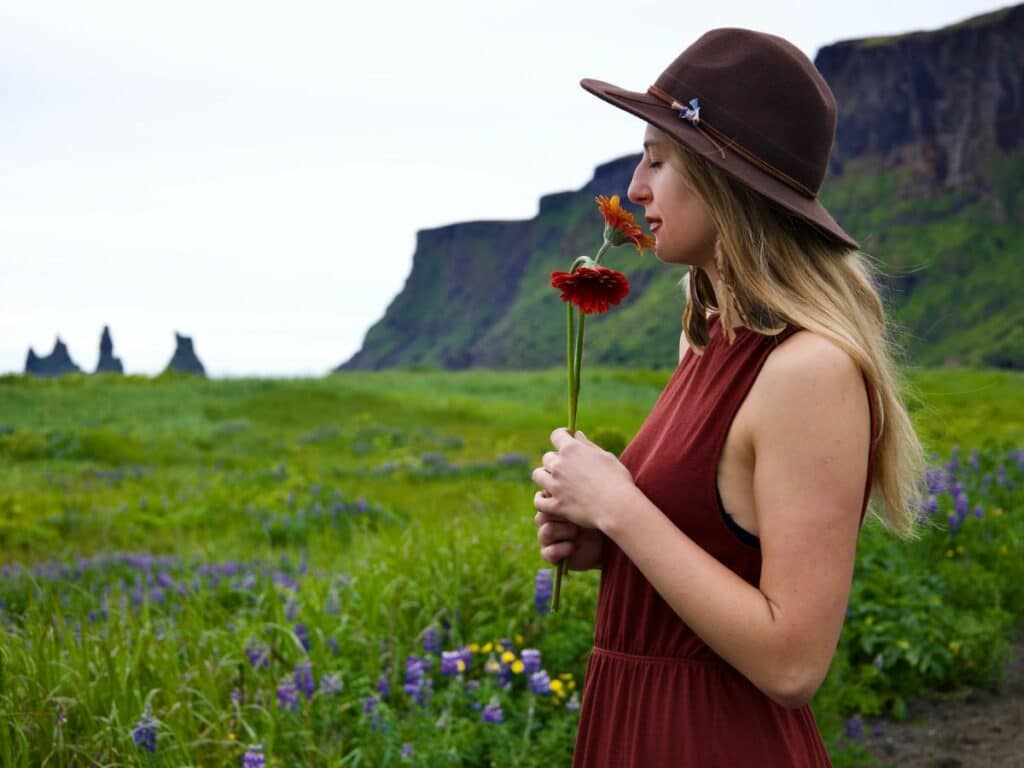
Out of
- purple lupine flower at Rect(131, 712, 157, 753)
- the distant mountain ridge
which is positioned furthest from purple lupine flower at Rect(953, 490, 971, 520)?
the distant mountain ridge

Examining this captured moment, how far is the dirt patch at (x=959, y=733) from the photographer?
4.39 metres

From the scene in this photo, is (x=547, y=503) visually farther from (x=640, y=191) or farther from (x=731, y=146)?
(x=731, y=146)

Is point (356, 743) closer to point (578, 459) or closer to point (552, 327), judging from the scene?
point (578, 459)

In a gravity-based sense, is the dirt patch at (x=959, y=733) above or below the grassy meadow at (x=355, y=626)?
below

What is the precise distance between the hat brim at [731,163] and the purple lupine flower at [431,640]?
2.87 m

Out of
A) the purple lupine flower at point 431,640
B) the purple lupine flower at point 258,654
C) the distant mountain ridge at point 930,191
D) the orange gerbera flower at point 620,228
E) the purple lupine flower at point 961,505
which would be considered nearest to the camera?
the orange gerbera flower at point 620,228

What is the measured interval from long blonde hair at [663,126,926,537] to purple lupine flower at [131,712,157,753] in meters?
2.31

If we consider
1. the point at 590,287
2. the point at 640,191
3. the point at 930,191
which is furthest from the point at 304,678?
the point at 930,191

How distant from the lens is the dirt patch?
4391mm

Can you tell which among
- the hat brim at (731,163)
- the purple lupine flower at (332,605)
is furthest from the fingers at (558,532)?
the purple lupine flower at (332,605)

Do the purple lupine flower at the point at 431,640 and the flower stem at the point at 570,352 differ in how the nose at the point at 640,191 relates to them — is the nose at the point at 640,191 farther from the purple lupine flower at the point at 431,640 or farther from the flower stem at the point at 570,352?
the purple lupine flower at the point at 431,640

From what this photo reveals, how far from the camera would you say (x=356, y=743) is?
349 centimetres

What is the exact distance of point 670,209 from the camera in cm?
163

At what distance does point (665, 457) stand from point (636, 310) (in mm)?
120087
